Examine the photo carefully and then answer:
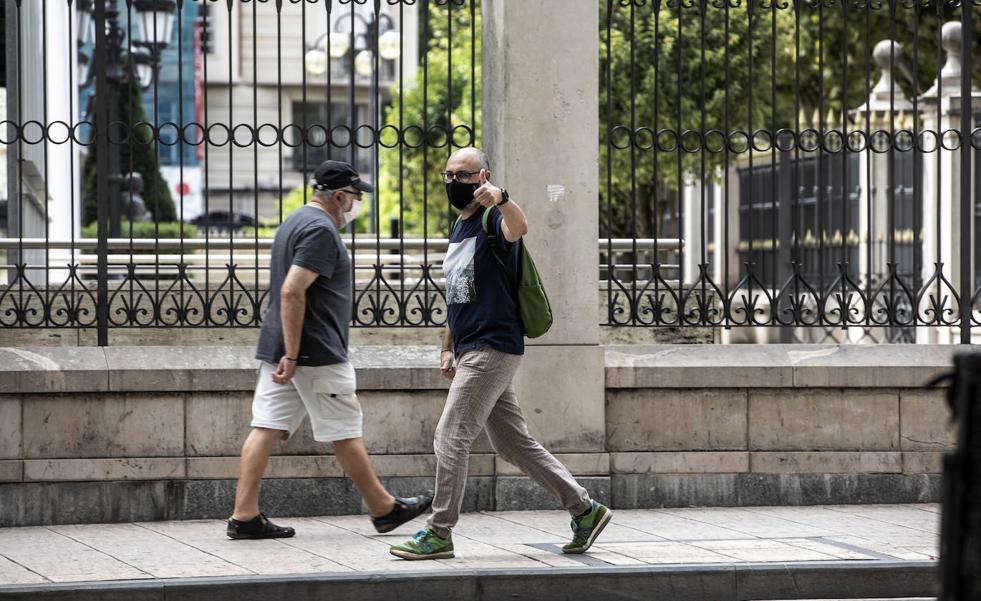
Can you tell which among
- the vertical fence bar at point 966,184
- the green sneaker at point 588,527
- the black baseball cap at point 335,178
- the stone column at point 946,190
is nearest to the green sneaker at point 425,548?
the green sneaker at point 588,527

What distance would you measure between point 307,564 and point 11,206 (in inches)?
205

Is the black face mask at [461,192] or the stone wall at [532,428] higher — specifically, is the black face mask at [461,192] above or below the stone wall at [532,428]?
above

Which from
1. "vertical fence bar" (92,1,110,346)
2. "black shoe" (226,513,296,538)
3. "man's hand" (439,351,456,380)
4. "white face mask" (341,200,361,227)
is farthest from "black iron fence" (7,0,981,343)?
"black shoe" (226,513,296,538)

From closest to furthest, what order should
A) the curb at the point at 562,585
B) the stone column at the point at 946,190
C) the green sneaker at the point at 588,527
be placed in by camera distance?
the curb at the point at 562,585
the green sneaker at the point at 588,527
the stone column at the point at 946,190

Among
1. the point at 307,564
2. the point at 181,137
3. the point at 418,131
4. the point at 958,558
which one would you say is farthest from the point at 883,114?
the point at 958,558

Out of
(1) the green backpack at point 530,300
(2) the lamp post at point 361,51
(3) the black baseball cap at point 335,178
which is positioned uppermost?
(2) the lamp post at point 361,51

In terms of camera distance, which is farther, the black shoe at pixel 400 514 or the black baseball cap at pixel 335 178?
the black shoe at pixel 400 514

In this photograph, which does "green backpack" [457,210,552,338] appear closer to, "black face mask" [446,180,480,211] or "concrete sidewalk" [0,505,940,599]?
"black face mask" [446,180,480,211]

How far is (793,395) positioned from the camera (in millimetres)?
8977

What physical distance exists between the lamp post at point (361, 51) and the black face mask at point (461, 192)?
0.91m

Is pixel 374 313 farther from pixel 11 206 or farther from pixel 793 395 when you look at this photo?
pixel 11 206

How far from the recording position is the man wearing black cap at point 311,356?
7289 millimetres

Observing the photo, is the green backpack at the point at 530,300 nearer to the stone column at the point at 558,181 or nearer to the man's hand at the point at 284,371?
the man's hand at the point at 284,371

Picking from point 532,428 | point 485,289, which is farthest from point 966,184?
point 485,289
